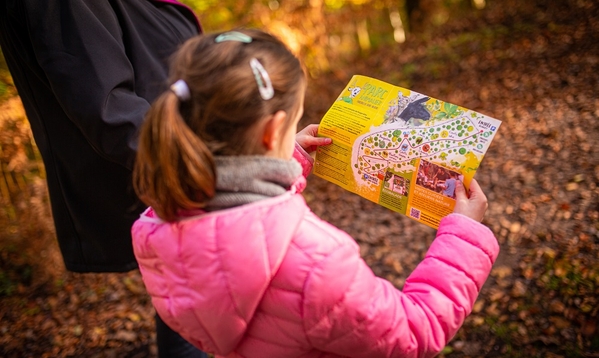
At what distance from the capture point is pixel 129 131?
65.2 inches

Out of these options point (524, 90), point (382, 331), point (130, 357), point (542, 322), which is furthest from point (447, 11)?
point (382, 331)

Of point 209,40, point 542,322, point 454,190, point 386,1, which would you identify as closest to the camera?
point 209,40

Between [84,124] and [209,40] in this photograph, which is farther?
[84,124]

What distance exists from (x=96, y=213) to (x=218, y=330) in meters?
1.07

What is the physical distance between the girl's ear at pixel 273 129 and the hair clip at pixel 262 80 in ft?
0.19

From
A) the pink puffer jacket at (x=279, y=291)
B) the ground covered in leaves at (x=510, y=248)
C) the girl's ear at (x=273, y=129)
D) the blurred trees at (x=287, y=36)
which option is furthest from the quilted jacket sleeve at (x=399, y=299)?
the blurred trees at (x=287, y=36)

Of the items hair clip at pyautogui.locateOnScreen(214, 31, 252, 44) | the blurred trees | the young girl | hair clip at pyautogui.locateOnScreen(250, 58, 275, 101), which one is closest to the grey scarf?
the young girl

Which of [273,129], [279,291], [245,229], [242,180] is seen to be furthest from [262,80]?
[279,291]

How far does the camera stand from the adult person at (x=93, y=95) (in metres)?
1.63

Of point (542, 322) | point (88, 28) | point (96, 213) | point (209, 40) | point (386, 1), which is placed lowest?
point (96, 213)

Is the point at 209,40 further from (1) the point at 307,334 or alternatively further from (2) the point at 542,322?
(2) the point at 542,322

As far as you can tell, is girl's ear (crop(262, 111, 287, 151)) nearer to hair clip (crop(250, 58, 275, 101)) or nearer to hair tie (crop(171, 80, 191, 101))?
hair clip (crop(250, 58, 275, 101))

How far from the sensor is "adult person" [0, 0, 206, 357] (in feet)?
5.34

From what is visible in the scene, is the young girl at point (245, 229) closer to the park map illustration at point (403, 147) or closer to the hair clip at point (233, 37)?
the hair clip at point (233, 37)
